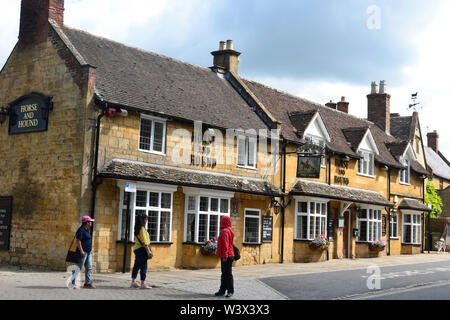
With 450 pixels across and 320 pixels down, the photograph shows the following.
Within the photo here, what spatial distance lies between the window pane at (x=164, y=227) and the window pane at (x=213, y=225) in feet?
6.53

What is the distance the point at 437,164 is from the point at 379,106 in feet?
72.6

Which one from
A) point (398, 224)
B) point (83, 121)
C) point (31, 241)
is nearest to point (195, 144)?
point (83, 121)

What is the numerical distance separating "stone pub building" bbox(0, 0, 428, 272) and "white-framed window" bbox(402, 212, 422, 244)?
26.2 ft

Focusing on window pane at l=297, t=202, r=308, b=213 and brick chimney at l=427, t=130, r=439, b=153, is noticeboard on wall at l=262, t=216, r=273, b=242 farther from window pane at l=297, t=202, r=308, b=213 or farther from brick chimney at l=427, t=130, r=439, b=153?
brick chimney at l=427, t=130, r=439, b=153

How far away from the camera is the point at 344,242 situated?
29641 mm

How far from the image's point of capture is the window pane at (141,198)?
61.7ft

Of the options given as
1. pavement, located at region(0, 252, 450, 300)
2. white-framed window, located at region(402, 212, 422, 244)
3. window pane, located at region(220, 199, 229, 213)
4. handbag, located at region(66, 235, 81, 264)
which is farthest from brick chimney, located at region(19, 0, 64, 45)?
white-framed window, located at region(402, 212, 422, 244)

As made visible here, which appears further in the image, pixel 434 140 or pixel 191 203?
pixel 434 140

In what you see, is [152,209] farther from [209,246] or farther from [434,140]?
[434,140]

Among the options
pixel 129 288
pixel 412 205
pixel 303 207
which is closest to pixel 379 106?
pixel 412 205

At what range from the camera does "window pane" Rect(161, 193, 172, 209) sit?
→ 19.7 m

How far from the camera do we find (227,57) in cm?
2848
